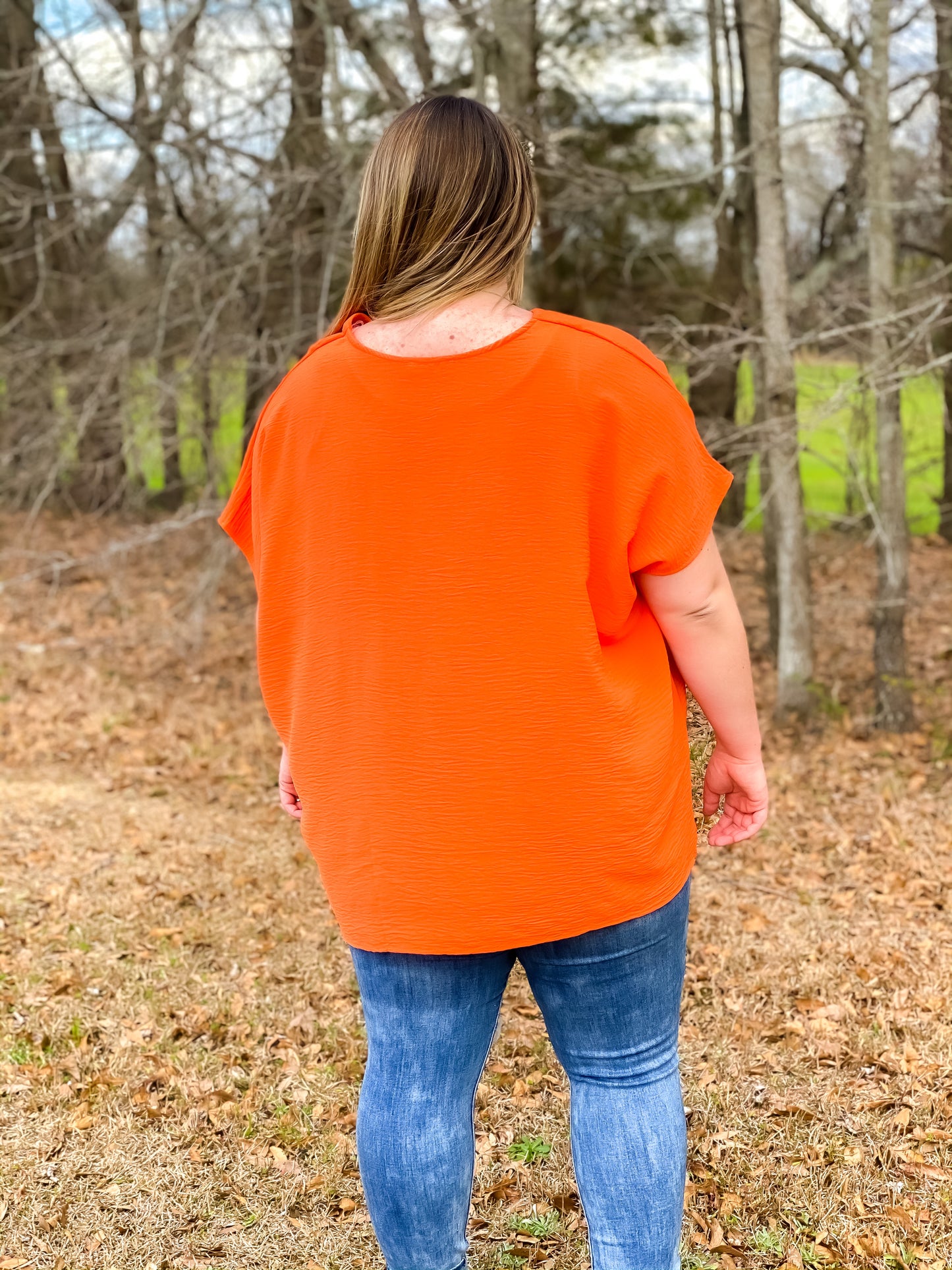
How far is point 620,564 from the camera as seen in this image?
140 centimetres

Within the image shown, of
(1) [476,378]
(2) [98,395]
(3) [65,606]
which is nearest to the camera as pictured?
(1) [476,378]

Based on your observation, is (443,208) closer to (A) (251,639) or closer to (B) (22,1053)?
(B) (22,1053)

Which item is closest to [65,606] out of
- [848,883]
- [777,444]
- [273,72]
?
[273,72]

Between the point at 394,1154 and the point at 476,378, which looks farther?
the point at 394,1154

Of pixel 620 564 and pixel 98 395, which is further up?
pixel 620 564

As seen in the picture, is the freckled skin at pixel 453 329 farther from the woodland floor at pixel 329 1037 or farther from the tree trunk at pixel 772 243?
the tree trunk at pixel 772 243

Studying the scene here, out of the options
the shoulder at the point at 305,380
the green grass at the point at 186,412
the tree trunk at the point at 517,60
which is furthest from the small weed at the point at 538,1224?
the green grass at the point at 186,412

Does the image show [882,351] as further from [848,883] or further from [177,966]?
[177,966]

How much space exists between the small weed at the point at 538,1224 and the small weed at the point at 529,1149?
18cm

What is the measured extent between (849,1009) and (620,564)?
8.29ft

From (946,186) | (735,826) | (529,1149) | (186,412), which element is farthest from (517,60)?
(735,826)

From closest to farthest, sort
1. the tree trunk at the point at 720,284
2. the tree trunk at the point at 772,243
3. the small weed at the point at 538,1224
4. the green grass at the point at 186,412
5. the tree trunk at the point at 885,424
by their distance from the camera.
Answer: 1. the small weed at the point at 538,1224
2. the tree trunk at the point at 885,424
3. the tree trunk at the point at 772,243
4. the green grass at the point at 186,412
5. the tree trunk at the point at 720,284

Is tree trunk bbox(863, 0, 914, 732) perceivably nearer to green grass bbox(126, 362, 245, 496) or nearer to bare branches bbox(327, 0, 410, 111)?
bare branches bbox(327, 0, 410, 111)

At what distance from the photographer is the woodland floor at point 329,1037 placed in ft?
8.52
